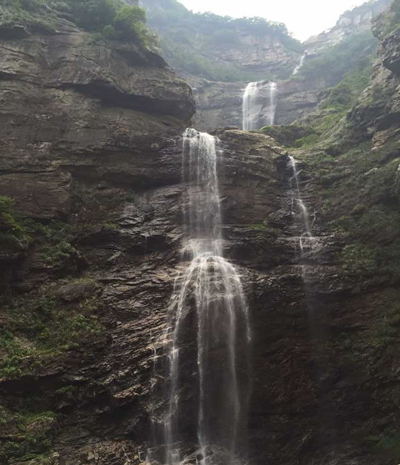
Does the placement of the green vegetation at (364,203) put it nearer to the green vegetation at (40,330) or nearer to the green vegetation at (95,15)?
the green vegetation at (40,330)

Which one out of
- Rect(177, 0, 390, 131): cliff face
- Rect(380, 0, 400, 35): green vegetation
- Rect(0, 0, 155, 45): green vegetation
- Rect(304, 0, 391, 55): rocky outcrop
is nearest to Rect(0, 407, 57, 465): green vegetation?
Rect(0, 0, 155, 45): green vegetation

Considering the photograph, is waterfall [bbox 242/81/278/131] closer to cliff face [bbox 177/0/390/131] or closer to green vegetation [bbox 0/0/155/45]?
cliff face [bbox 177/0/390/131]

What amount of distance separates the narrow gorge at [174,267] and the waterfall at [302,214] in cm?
9

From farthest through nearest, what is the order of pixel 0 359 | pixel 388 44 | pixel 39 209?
1. pixel 388 44
2. pixel 39 209
3. pixel 0 359

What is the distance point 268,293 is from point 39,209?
938cm

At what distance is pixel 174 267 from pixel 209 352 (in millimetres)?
3973

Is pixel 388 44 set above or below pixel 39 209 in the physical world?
above

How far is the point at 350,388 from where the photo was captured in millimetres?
13422

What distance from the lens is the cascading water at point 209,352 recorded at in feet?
40.2

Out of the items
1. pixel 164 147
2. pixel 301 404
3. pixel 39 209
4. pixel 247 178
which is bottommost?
pixel 301 404

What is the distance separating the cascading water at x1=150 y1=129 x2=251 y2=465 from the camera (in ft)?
40.2

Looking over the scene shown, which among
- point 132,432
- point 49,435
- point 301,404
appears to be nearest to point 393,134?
point 301,404

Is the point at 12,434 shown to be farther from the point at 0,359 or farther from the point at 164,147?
the point at 164,147

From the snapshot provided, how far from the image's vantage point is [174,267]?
635 inches
